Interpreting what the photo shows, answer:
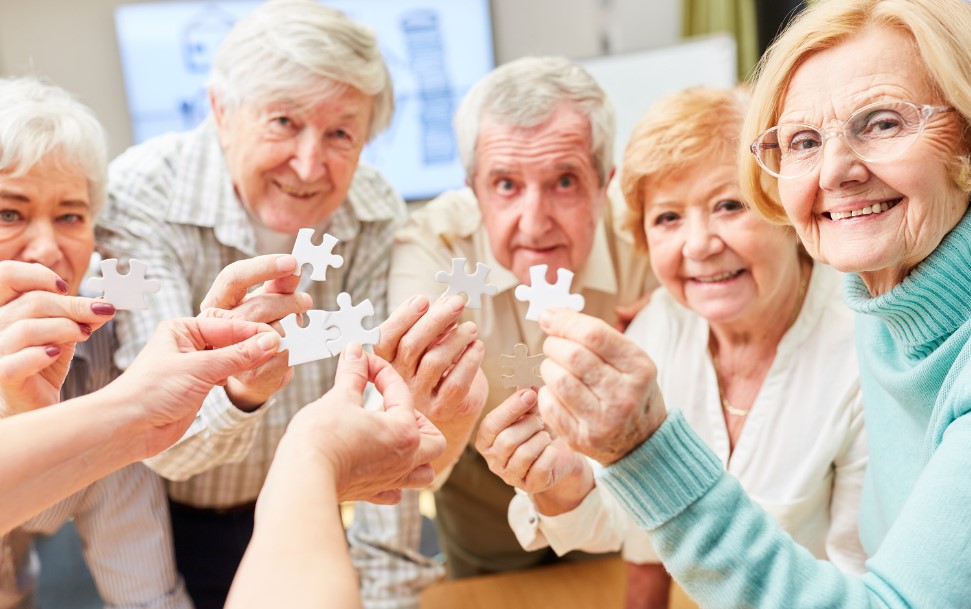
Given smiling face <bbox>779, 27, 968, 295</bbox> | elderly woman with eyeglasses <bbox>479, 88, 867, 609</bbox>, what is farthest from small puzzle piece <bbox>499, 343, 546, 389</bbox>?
smiling face <bbox>779, 27, 968, 295</bbox>

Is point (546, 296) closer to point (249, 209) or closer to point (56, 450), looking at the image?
point (56, 450)

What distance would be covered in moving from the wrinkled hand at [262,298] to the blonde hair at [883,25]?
0.88 meters

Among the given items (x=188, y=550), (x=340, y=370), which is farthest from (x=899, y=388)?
(x=188, y=550)

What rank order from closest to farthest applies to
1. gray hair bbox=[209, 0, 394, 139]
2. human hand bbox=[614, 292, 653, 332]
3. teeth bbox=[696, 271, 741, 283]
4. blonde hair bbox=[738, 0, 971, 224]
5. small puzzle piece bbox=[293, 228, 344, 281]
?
blonde hair bbox=[738, 0, 971, 224] → small puzzle piece bbox=[293, 228, 344, 281] → teeth bbox=[696, 271, 741, 283] → gray hair bbox=[209, 0, 394, 139] → human hand bbox=[614, 292, 653, 332]

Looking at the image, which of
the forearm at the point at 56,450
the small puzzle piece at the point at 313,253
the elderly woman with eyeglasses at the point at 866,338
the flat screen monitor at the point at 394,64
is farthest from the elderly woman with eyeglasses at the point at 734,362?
the flat screen monitor at the point at 394,64

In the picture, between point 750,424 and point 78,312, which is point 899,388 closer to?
point 750,424

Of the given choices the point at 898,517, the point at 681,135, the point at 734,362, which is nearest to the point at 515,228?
the point at 681,135

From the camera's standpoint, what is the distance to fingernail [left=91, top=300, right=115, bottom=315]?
1.41 meters

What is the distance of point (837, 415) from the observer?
1809 millimetres

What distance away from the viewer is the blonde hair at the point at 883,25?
1.25 metres

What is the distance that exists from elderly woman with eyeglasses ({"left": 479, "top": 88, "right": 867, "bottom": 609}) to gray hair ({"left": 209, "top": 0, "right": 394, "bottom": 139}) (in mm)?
698

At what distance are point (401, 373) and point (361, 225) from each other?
0.88 m

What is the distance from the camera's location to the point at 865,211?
1327 mm

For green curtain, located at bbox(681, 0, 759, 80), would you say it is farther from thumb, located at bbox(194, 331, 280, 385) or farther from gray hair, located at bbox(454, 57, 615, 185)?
thumb, located at bbox(194, 331, 280, 385)
